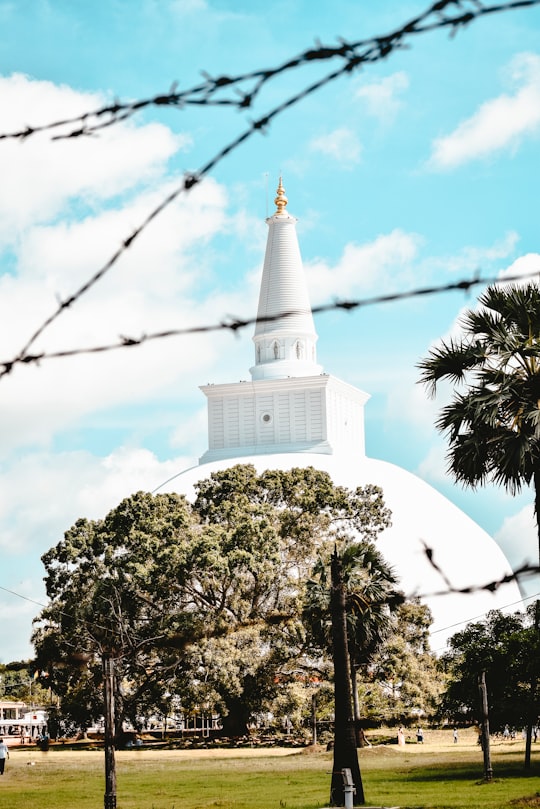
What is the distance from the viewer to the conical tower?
5162 cm

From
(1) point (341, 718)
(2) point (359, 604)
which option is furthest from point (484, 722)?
(2) point (359, 604)

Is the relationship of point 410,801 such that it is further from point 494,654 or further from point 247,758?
point 247,758

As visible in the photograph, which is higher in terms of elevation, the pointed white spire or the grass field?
the pointed white spire

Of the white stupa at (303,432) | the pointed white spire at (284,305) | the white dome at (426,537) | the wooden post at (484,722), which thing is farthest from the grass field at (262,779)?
the pointed white spire at (284,305)

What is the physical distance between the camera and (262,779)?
22578 mm

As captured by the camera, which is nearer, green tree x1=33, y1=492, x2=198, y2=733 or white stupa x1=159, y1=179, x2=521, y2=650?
green tree x1=33, y1=492, x2=198, y2=733

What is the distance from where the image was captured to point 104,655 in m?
16.6

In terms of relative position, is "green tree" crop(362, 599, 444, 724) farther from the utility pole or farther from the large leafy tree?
the utility pole

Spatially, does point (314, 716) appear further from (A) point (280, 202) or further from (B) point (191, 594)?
(A) point (280, 202)

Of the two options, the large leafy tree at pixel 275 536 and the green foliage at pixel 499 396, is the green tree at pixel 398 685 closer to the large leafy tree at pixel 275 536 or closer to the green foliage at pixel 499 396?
the large leafy tree at pixel 275 536

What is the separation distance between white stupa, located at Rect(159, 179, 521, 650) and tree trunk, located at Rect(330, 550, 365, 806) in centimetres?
2751

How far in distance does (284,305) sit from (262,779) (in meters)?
30.8

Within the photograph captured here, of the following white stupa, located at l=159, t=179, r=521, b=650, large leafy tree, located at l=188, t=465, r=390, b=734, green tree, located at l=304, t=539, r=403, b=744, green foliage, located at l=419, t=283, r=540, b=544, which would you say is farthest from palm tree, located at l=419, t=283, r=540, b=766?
white stupa, located at l=159, t=179, r=521, b=650

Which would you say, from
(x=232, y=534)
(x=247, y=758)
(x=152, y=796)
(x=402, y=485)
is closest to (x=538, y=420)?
(x=152, y=796)
